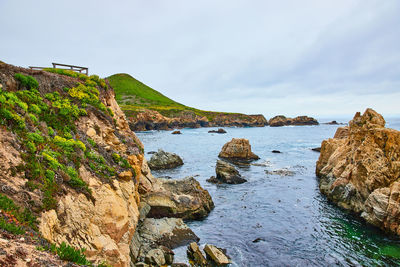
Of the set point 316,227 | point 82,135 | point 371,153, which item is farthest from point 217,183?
point 82,135

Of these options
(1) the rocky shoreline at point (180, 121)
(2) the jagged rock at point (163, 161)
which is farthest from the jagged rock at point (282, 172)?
(1) the rocky shoreline at point (180, 121)

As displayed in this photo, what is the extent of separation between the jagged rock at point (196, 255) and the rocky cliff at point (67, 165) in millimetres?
4865

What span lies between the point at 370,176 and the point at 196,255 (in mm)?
20326

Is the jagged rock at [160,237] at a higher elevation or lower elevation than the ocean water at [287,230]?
higher

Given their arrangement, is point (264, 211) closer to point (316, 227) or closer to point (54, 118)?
point (316, 227)

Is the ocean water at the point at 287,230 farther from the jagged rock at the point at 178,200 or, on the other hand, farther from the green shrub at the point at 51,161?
the green shrub at the point at 51,161

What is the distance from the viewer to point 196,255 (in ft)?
54.6

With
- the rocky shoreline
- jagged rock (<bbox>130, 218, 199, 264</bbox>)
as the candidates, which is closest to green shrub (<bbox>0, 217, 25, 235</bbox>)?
jagged rock (<bbox>130, 218, 199, 264</bbox>)

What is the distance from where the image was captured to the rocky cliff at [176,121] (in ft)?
452

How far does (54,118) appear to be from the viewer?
14.7 m

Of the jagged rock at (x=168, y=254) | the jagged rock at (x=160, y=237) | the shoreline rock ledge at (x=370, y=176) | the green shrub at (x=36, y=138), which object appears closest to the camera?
the green shrub at (x=36, y=138)

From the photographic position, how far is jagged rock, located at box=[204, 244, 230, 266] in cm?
1634

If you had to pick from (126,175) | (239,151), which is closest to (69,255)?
(126,175)

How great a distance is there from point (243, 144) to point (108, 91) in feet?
128
